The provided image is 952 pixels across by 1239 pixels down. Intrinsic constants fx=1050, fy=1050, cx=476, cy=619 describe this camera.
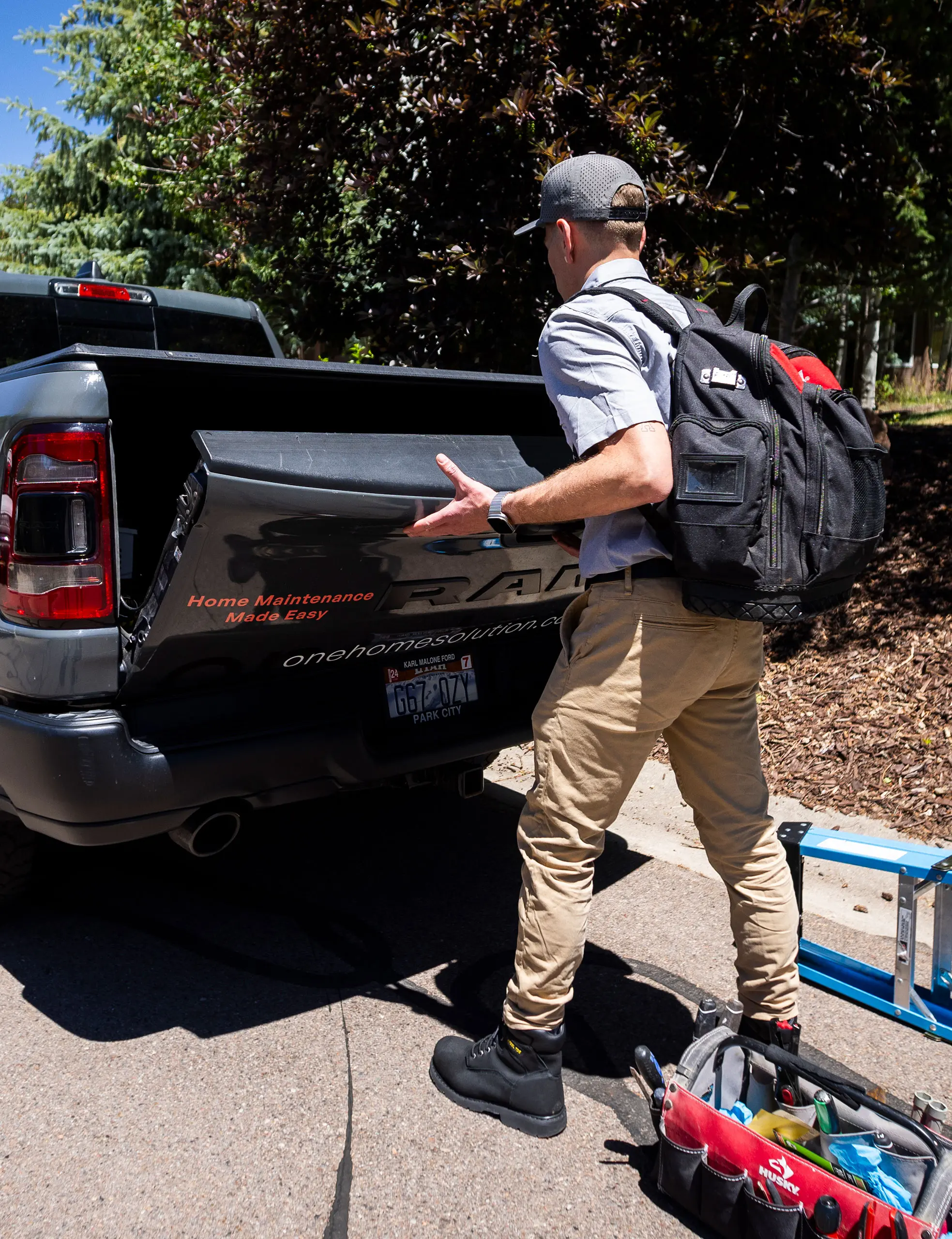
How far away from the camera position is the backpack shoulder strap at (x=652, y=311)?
2346 millimetres

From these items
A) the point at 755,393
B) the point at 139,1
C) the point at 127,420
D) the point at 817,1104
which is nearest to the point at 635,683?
the point at 755,393

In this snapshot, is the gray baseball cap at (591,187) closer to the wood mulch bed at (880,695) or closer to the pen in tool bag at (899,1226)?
the pen in tool bag at (899,1226)

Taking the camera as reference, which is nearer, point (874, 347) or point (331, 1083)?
point (331, 1083)

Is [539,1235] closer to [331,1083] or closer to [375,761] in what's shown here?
[331,1083]

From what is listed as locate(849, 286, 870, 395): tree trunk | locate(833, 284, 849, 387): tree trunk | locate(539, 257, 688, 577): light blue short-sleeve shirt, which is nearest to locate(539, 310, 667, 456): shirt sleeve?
locate(539, 257, 688, 577): light blue short-sleeve shirt

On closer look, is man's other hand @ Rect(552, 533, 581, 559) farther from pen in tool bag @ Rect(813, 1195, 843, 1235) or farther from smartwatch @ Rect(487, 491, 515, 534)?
pen in tool bag @ Rect(813, 1195, 843, 1235)

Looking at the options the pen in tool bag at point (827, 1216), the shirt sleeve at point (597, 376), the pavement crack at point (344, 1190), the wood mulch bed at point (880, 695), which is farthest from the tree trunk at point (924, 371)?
the pen in tool bag at point (827, 1216)

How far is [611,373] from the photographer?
7.40ft

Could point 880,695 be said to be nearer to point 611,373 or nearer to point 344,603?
point 344,603

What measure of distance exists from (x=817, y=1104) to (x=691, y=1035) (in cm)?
72

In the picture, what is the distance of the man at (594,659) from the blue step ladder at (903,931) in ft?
1.64

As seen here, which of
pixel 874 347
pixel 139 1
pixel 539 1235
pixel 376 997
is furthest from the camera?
pixel 874 347

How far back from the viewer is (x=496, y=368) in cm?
643

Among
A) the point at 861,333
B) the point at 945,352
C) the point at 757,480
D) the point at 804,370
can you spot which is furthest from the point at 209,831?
the point at 945,352
